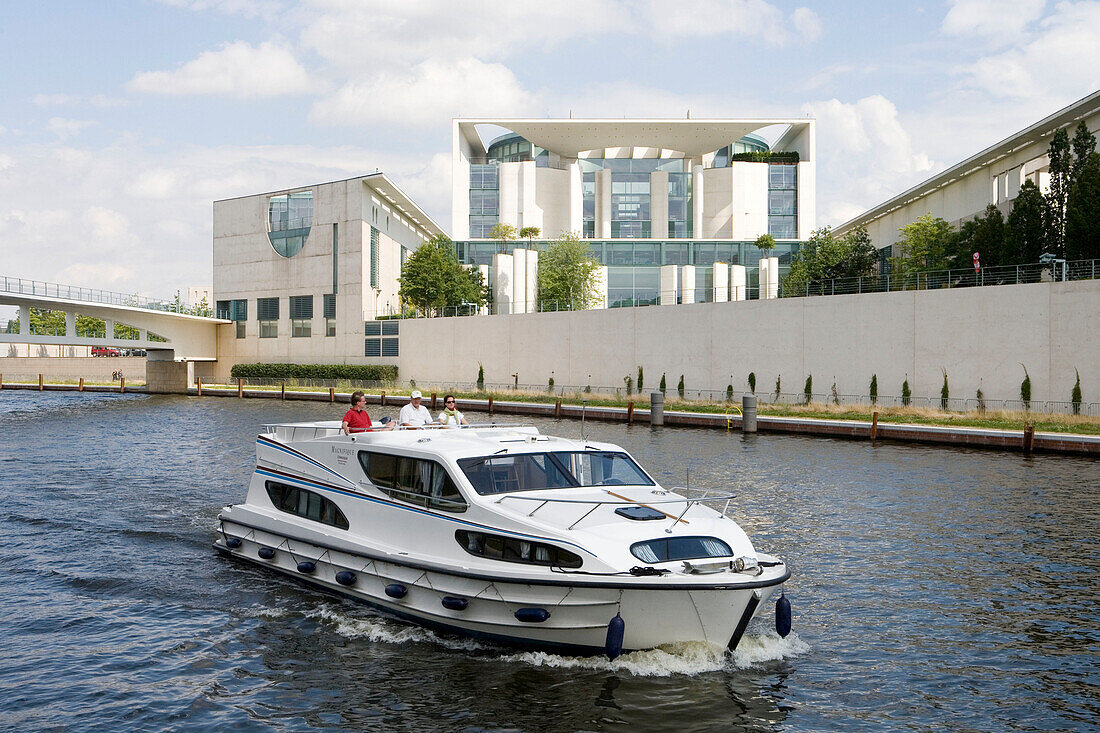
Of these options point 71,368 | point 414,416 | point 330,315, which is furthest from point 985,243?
point 71,368

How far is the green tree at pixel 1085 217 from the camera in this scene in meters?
40.1

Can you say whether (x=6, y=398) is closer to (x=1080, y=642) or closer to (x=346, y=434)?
(x=346, y=434)

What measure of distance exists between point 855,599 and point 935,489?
10.7 m

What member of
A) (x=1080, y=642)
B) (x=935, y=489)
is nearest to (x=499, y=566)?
(x=1080, y=642)

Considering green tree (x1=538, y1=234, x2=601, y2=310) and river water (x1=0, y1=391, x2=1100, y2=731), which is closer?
river water (x1=0, y1=391, x2=1100, y2=731)

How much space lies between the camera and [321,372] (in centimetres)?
7262

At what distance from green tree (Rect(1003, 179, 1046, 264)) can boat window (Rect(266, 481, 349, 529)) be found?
134 ft

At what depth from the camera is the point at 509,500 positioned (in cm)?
1166

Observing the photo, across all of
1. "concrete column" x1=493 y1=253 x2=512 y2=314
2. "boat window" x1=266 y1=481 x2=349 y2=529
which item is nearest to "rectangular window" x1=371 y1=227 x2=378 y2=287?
"concrete column" x1=493 y1=253 x2=512 y2=314

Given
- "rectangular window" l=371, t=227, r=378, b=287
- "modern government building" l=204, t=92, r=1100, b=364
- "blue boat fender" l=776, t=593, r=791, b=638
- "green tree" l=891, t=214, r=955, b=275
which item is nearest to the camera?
"blue boat fender" l=776, t=593, r=791, b=638

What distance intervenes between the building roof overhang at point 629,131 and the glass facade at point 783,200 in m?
4.95

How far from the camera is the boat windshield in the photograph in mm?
12250

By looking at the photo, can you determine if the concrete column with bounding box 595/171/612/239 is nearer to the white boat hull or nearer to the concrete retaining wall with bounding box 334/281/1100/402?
the concrete retaining wall with bounding box 334/281/1100/402

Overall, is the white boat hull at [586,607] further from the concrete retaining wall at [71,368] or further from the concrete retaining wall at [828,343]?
the concrete retaining wall at [71,368]
